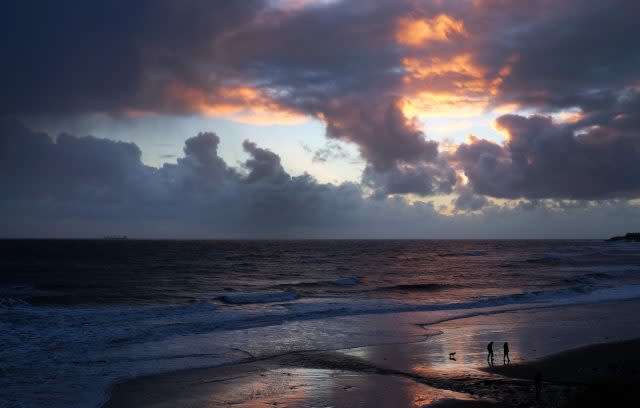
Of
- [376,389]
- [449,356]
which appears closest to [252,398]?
[376,389]

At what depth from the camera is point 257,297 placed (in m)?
41.2

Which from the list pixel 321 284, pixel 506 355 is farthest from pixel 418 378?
pixel 321 284

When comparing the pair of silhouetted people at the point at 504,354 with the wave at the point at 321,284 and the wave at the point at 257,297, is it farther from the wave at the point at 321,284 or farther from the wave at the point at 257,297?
the wave at the point at 321,284

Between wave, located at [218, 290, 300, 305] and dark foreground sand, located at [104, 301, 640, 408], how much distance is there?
59.1ft

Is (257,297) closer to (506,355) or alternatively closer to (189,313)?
(189,313)

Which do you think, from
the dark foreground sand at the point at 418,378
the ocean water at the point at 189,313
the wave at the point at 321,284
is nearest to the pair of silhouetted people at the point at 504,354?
the dark foreground sand at the point at 418,378

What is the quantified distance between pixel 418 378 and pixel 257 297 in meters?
25.0

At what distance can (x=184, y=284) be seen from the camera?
5069cm

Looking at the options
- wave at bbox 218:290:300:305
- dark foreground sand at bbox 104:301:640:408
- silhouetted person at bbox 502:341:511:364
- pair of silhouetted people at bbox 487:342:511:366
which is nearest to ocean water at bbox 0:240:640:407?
wave at bbox 218:290:300:305

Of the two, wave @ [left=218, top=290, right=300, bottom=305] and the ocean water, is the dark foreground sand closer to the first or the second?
the ocean water

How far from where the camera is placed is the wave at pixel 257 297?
39.2m

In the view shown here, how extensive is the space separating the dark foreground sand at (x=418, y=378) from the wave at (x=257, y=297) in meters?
18.0

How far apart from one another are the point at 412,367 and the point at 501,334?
29.2 feet

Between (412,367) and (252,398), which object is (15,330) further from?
(412,367)
